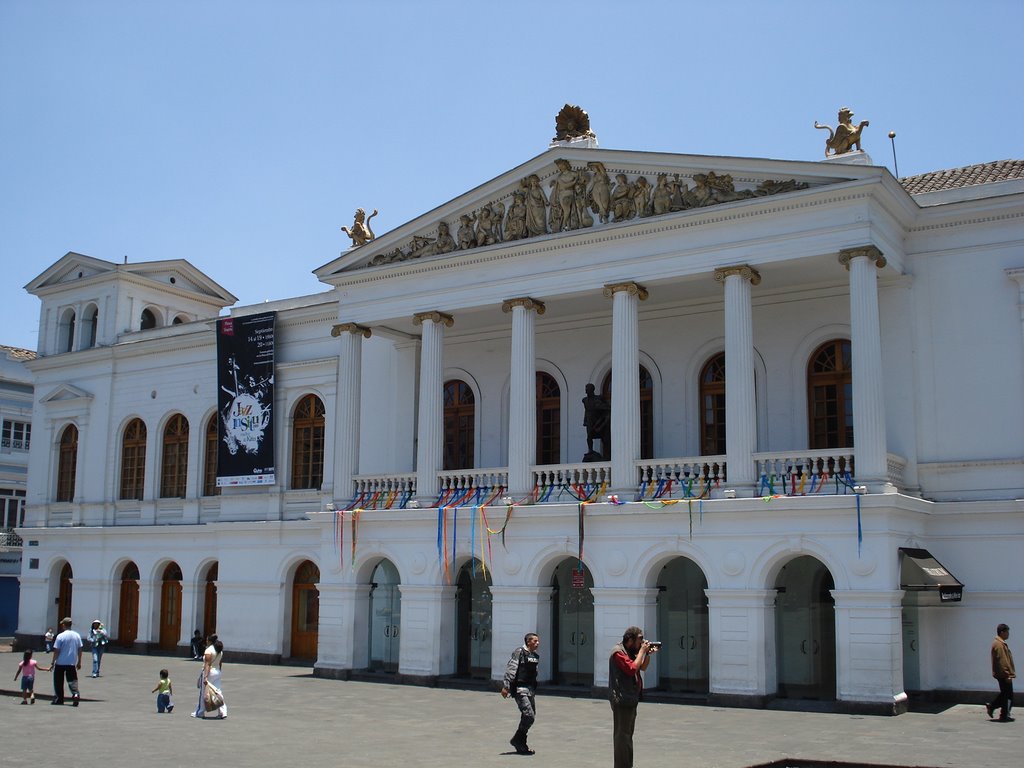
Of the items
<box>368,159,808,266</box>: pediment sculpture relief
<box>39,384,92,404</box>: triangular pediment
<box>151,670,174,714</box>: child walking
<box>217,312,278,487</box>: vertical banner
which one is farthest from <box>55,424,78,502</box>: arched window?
<box>151,670,174,714</box>: child walking

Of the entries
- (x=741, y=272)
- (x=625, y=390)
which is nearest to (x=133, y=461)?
(x=625, y=390)

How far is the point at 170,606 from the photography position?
109 feet

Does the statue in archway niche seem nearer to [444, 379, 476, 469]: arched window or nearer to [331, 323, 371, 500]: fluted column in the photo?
[444, 379, 476, 469]: arched window

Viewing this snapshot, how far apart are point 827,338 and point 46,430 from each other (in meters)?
25.4

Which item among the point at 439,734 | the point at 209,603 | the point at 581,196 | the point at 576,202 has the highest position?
the point at 581,196

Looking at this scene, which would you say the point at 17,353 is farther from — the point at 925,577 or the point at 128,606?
the point at 925,577

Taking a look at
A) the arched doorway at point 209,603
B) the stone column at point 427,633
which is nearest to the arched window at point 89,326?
the arched doorway at point 209,603

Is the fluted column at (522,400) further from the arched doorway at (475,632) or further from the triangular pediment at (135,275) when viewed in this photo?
the triangular pediment at (135,275)

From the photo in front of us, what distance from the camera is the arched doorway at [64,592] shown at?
3541cm

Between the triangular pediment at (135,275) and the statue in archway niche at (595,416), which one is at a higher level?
the triangular pediment at (135,275)

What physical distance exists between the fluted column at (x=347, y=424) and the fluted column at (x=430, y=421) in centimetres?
199

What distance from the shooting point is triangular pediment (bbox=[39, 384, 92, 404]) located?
1404 inches

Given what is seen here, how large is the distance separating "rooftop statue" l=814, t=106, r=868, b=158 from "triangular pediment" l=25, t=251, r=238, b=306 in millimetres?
22362

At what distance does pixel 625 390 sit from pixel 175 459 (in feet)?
55.0
